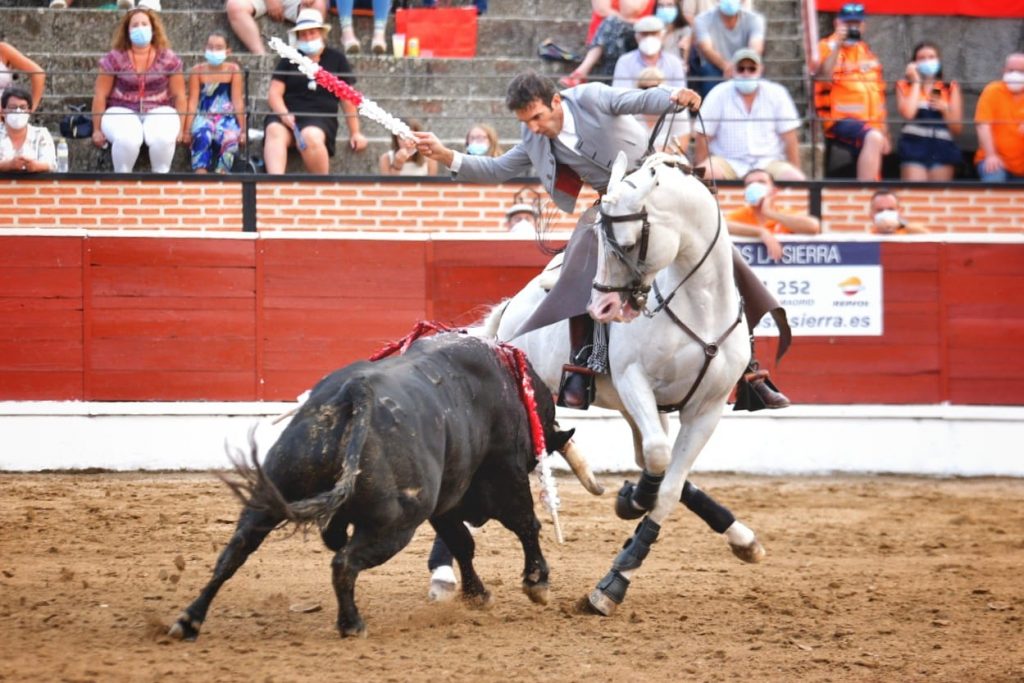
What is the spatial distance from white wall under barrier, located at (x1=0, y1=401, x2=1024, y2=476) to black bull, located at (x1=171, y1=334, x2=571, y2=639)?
15.3 feet

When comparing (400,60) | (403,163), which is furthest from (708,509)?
(400,60)

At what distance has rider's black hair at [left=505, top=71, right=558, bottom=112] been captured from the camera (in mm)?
6785

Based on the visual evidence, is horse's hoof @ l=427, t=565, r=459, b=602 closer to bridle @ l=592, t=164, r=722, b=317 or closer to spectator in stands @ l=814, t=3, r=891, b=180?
bridle @ l=592, t=164, r=722, b=317

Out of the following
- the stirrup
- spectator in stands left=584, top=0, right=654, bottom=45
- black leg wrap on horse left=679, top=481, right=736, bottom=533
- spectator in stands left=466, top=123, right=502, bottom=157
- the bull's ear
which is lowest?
black leg wrap on horse left=679, top=481, right=736, bottom=533

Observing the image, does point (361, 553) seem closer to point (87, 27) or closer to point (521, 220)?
point (521, 220)

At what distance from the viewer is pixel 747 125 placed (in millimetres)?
12062

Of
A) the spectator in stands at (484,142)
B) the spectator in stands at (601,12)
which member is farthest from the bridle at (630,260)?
the spectator in stands at (601,12)

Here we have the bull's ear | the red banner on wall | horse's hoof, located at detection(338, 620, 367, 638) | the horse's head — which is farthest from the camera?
the red banner on wall

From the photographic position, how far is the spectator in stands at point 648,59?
12352 millimetres

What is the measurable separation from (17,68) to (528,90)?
6.72 metres

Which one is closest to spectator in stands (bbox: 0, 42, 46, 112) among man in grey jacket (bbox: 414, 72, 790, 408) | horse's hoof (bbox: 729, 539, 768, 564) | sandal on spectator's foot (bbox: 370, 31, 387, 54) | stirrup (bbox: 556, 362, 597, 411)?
sandal on spectator's foot (bbox: 370, 31, 387, 54)

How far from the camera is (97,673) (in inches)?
196

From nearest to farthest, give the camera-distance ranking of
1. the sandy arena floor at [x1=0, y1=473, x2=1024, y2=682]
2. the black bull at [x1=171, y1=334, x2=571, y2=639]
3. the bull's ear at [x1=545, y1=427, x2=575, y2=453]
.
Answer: the black bull at [x1=171, y1=334, x2=571, y2=639] < the sandy arena floor at [x1=0, y1=473, x2=1024, y2=682] < the bull's ear at [x1=545, y1=427, x2=575, y2=453]

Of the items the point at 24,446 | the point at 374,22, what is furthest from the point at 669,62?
the point at 24,446
